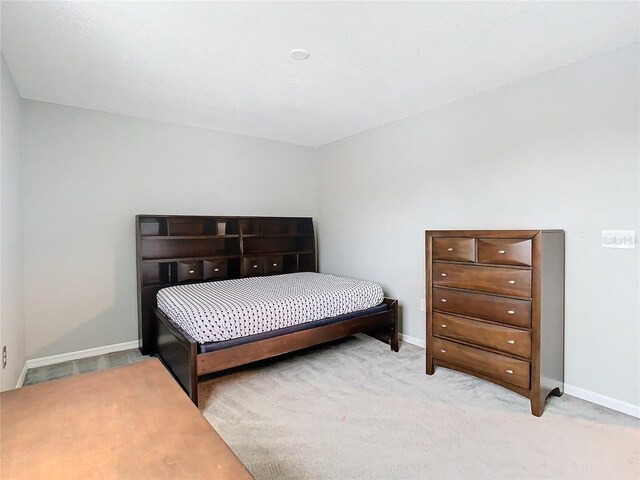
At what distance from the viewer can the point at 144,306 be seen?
334cm

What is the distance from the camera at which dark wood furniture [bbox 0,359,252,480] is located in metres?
0.74

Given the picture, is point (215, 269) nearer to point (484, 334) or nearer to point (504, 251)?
point (484, 334)

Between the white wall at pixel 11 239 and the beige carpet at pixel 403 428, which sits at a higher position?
the white wall at pixel 11 239

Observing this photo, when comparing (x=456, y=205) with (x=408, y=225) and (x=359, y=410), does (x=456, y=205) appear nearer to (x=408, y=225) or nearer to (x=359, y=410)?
(x=408, y=225)

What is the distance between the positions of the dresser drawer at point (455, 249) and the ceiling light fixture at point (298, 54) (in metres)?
1.63

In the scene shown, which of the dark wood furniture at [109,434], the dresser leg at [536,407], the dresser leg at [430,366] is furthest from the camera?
the dresser leg at [430,366]

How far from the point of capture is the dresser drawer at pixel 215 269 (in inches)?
147

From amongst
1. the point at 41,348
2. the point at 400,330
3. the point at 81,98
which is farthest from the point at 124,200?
the point at 400,330

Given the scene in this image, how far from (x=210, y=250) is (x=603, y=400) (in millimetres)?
3552

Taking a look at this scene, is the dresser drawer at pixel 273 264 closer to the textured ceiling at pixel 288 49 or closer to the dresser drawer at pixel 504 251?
the textured ceiling at pixel 288 49

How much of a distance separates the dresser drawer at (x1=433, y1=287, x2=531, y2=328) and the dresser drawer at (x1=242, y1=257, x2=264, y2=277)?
212 cm

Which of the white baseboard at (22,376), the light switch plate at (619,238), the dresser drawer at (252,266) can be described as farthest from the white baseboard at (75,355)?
the light switch plate at (619,238)

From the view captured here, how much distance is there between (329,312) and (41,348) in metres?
2.60

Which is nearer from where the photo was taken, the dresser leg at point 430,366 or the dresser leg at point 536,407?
the dresser leg at point 536,407
